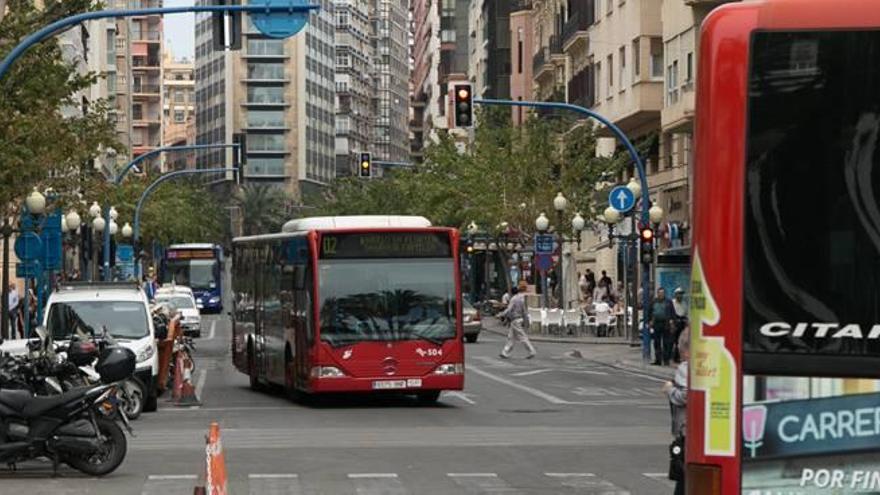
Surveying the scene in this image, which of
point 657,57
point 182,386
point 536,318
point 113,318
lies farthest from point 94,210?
point 113,318

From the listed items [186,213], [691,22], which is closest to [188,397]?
[691,22]

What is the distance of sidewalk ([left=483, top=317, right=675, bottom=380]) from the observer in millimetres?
44581

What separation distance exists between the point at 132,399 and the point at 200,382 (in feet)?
37.5

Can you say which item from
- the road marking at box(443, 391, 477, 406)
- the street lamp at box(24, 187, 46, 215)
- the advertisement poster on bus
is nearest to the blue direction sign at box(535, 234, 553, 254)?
the street lamp at box(24, 187, 46, 215)

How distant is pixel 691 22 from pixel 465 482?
4272 cm

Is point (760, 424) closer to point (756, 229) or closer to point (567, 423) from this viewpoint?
point (756, 229)

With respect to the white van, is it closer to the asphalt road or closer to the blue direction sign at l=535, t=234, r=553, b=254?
the asphalt road

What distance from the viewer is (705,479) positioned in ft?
29.2

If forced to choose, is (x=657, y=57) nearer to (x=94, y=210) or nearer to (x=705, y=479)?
(x=94, y=210)

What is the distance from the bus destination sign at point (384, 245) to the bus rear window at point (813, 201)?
22.5 m

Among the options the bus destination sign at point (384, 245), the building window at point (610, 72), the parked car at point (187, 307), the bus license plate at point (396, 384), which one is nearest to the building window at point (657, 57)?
the building window at point (610, 72)

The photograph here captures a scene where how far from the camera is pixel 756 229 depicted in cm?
891

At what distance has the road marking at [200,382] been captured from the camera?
36469mm

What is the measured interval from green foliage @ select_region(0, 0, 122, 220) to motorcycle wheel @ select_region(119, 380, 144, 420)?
8.04m
